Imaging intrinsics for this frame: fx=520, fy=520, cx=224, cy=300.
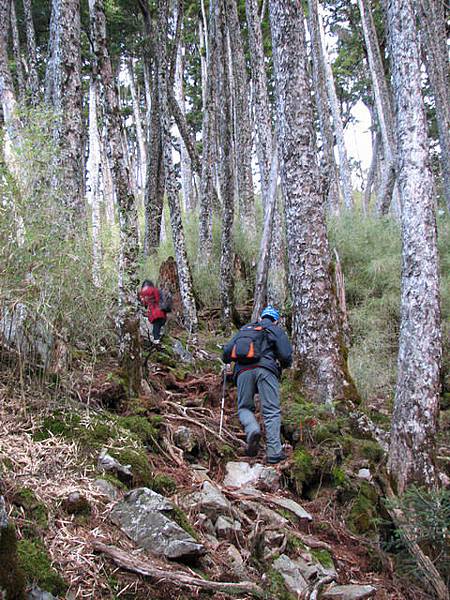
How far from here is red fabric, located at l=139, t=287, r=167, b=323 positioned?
8.09 metres

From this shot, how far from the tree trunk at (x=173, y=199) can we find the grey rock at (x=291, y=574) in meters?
5.32

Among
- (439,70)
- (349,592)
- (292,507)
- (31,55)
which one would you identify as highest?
(31,55)

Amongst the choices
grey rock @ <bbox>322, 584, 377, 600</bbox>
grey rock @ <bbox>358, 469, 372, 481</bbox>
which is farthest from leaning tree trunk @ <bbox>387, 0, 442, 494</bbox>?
grey rock @ <bbox>322, 584, 377, 600</bbox>

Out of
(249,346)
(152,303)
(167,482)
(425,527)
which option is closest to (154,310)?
Result: (152,303)

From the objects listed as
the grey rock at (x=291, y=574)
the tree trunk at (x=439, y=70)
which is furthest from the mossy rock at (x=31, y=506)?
the tree trunk at (x=439, y=70)

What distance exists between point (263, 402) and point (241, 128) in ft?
35.6

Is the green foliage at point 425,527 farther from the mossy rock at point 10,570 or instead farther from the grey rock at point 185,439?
the mossy rock at point 10,570

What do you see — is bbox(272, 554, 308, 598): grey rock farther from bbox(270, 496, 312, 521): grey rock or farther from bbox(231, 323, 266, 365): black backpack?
bbox(231, 323, 266, 365): black backpack

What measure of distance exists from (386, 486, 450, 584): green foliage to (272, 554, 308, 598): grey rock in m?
1.15

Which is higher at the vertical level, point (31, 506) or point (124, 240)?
point (124, 240)

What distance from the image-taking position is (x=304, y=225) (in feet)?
21.7

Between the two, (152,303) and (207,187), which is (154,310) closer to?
(152,303)

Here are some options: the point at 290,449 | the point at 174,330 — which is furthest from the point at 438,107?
the point at 290,449

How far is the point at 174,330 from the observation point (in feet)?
31.6
